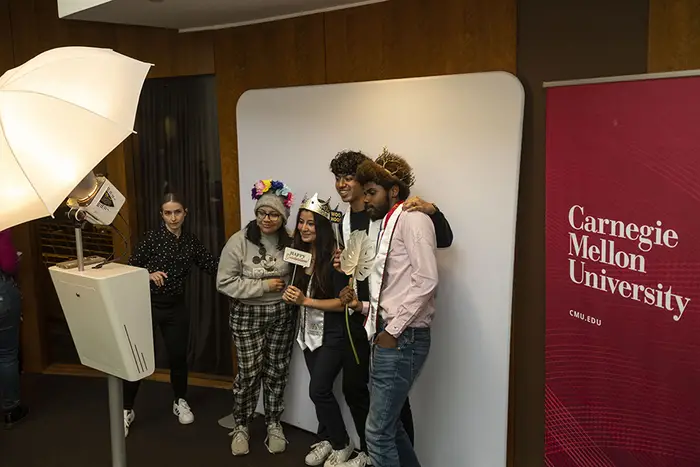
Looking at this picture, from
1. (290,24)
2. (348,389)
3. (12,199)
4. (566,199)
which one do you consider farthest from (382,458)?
(290,24)

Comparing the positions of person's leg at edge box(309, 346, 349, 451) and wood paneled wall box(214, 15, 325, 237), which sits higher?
wood paneled wall box(214, 15, 325, 237)

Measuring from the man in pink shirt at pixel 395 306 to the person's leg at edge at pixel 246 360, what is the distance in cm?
82

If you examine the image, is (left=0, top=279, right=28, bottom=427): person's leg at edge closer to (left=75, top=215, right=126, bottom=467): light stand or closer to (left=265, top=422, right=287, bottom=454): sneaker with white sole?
(left=265, top=422, right=287, bottom=454): sneaker with white sole

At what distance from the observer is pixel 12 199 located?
172 cm

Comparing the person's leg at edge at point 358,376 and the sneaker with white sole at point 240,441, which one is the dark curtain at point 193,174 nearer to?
the sneaker with white sole at point 240,441

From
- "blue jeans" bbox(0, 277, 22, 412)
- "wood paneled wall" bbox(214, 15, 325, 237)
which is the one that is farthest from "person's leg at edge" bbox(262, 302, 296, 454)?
"blue jeans" bbox(0, 277, 22, 412)

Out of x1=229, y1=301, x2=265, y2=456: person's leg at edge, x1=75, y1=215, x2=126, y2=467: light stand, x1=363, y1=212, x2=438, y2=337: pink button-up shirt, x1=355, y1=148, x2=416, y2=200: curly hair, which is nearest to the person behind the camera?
x1=75, y1=215, x2=126, y2=467: light stand

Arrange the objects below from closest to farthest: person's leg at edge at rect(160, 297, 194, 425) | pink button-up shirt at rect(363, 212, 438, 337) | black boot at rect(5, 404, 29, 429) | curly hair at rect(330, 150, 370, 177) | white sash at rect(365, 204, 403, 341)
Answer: pink button-up shirt at rect(363, 212, 438, 337)
white sash at rect(365, 204, 403, 341)
curly hair at rect(330, 150, 370, 177)
person's leg at edge at rect(160, 297, 194, 425)
black boot at rect(5, 404, 29, 429)

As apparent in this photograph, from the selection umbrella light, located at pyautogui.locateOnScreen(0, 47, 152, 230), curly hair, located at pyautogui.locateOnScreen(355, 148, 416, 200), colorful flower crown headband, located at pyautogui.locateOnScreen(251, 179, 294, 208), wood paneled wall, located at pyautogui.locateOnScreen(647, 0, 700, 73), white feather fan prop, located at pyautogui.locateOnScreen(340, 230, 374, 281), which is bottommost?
white feather fan prop, located at pyautogui.locateOnScreen(340, 230, 374, 281)

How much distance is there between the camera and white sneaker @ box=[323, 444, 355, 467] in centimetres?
326

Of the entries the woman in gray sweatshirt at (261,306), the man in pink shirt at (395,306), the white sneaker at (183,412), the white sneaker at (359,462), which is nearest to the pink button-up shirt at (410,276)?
the man in pink shirt at (395,306)

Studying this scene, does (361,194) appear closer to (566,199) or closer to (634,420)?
(566,199)

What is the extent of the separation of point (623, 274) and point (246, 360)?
1.91 m

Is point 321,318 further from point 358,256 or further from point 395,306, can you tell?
point 395,306
